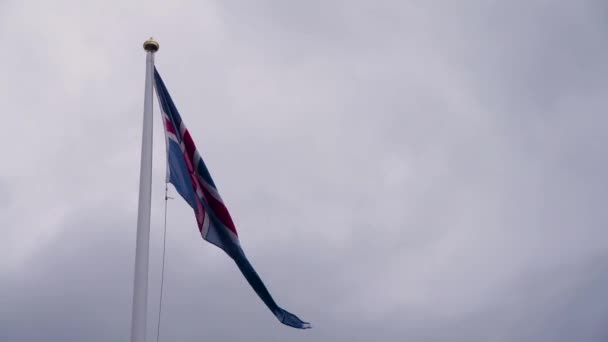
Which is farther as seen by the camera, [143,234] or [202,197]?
[202,197]

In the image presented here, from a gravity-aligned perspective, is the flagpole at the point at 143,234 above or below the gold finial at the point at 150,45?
below

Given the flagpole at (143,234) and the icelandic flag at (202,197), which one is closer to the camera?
the flagpole at (143,234)

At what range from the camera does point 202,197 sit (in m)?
16.0

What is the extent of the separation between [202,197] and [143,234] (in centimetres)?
222

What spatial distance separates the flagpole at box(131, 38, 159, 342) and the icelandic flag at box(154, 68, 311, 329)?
0.68 m

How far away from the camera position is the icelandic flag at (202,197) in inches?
611

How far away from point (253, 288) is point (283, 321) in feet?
3.22

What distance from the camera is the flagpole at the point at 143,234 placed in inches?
530

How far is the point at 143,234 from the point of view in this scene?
14.1 metres

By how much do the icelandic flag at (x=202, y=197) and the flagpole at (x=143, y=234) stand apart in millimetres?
682

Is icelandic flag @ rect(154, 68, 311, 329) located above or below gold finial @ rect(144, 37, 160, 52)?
below

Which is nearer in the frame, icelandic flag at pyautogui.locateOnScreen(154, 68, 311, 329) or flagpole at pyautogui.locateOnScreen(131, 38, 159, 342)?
flagpole at pyautogui.locateOnScreen(131, 38, 159, 342)

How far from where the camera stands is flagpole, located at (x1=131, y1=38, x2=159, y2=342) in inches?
530

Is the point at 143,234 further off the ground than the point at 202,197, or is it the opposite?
the point at 202,197
